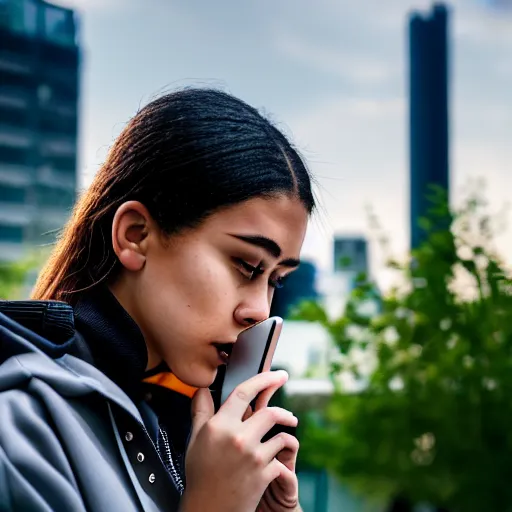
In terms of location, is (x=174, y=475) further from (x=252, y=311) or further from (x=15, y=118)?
(x=15, y=118)

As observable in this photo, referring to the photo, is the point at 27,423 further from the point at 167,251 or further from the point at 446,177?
the point at 446,177

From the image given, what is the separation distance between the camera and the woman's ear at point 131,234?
3.51ft

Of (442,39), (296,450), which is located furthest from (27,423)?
(442,39)

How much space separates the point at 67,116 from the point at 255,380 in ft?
78.2

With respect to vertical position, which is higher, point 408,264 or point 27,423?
point 27,423

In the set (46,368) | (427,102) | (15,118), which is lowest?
(15,118)

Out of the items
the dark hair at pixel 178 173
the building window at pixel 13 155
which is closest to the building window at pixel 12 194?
the building window at pixel 13 155

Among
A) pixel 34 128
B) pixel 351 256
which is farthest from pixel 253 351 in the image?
pixel 34 128

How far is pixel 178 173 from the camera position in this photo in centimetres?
110

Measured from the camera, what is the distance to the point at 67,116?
23.8m

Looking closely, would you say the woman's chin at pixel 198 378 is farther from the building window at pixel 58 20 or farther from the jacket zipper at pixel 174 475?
the building window at pixel 58 20

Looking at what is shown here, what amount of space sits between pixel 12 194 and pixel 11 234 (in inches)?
130

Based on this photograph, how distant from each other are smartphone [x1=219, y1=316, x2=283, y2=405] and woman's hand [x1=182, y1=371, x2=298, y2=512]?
0.05m

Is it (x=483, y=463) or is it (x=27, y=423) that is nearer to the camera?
(x=27, y=423)
